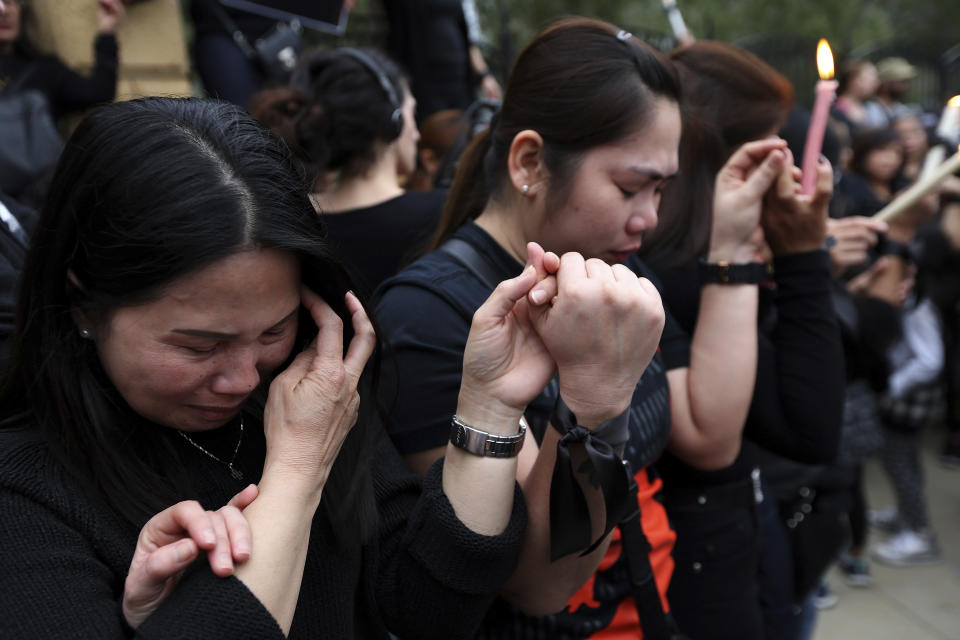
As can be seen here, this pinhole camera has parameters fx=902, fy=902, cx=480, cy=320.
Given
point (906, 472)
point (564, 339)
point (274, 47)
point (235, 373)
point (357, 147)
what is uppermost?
point (564, 339)

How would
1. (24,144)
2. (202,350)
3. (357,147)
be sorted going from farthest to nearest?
(357,147) < (24,144) < (202,350)

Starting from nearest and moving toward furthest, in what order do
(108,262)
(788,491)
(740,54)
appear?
(108,262)
(740,54)
(788,491)

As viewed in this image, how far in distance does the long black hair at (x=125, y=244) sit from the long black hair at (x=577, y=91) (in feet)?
2.05

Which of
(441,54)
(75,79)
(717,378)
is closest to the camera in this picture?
(717,378)

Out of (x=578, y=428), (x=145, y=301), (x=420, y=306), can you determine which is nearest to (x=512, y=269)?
(x=420, y=306)

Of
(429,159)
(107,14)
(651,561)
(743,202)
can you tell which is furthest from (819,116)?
(107,14)

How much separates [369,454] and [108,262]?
1.67 feet

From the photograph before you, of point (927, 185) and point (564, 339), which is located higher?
point (927, 185)

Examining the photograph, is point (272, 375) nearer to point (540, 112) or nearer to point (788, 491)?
point (540, 112)

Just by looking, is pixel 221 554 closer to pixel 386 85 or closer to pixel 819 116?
pixel 819 116

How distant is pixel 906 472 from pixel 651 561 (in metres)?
3.70

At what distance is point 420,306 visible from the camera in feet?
5.39

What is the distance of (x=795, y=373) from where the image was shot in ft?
7.13

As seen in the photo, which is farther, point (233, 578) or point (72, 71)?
point (72, 71)
